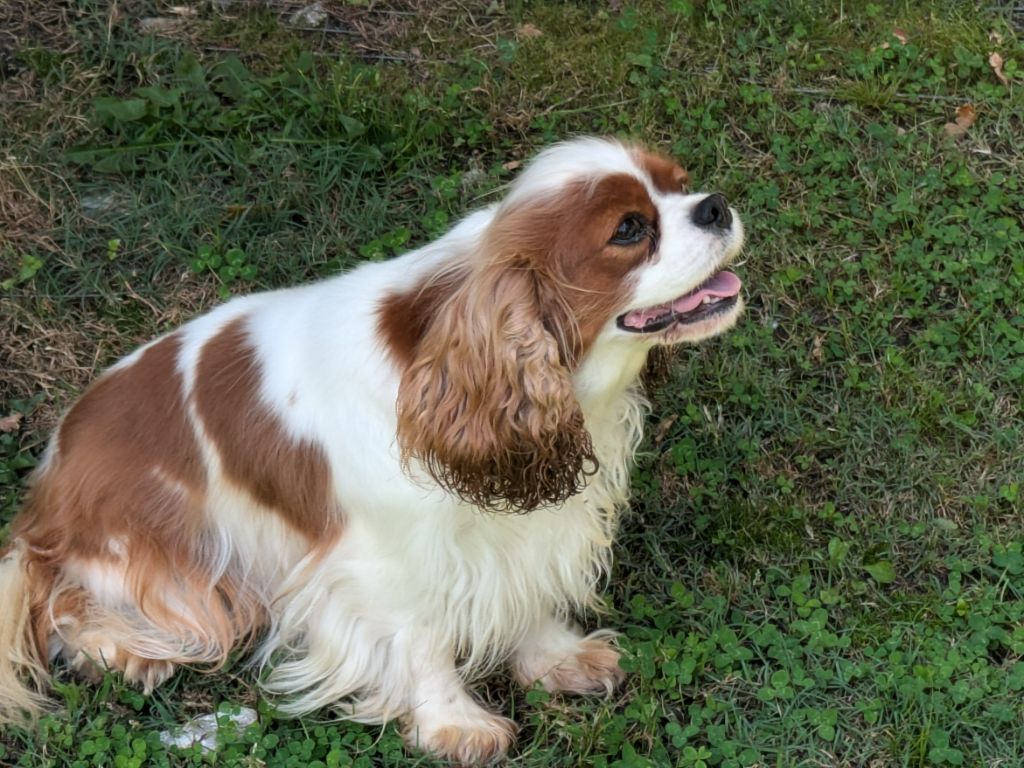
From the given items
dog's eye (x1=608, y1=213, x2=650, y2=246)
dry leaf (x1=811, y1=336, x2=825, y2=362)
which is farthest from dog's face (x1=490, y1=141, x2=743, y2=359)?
dry leaf (x1=811, y1=336, x2=825, y2=362)

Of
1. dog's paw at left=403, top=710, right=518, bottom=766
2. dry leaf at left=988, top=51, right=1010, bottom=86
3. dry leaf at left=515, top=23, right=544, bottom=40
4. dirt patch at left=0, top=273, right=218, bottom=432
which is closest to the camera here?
dog's paw at left=403, top=710, right=518, bottom=766

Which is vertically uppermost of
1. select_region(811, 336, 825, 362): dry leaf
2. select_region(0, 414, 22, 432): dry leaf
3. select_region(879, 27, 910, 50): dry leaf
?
select_region(879, 27, 910, 50): dry leaf

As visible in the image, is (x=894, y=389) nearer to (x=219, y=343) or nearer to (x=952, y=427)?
(x=952, y=427)

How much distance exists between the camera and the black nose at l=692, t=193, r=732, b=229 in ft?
9.53

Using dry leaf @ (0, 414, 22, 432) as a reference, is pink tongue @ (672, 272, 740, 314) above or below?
above

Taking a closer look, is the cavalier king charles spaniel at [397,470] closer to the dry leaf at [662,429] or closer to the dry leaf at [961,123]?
the dry leaf at [662,429]

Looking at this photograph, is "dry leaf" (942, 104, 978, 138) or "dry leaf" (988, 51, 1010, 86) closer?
"dry leaf" (942, 104, 978, 138)

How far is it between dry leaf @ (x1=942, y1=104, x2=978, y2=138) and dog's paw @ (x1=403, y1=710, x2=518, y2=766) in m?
2.83

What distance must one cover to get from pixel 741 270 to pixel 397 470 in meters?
1.93

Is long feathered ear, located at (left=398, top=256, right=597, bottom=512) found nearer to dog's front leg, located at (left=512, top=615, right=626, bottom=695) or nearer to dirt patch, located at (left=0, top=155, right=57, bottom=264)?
dog's front leg, located at (left=512, top=615, right=626, bottom=695)

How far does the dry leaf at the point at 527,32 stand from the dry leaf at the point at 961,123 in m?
1.58

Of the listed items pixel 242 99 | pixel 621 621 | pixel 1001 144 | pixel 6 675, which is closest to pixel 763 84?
A: pixel 1001 144

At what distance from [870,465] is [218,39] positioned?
2.92 meters

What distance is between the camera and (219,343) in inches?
129
